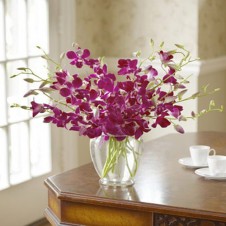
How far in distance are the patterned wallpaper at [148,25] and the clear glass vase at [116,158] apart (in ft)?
7.48

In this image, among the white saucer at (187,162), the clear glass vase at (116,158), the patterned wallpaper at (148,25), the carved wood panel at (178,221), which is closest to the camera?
the carved wood panel at (178,221)

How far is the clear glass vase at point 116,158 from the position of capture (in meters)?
2.29

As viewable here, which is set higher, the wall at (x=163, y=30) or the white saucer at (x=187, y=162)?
the wall at (x=163, y=30)

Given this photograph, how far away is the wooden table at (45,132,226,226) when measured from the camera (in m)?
2.10

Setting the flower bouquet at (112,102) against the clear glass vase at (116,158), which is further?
the clear glass vase at (116,158)

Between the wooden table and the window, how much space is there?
1461mm

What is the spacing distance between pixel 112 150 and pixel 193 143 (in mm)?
832

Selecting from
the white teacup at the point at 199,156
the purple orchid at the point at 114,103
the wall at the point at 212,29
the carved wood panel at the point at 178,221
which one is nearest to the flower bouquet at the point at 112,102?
the purple orchid at the point at 114,103

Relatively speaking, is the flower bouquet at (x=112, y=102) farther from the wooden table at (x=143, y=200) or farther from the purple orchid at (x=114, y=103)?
the wooden table at (x=143, y=200)

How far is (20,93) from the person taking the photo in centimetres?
409

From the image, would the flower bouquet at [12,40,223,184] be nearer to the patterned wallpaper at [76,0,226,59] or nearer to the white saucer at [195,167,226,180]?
the white saucer at [195,167,226,180]

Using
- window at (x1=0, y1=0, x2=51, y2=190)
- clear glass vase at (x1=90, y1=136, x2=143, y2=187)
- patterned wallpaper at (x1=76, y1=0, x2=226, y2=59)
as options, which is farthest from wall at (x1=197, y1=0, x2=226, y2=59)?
clear glass vase at (x1=90, y1=136, x2=143, y2=187)

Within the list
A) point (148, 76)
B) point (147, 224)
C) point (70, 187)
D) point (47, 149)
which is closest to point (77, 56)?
point (148, 76)

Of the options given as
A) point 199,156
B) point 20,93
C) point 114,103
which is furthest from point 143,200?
point 20,93
